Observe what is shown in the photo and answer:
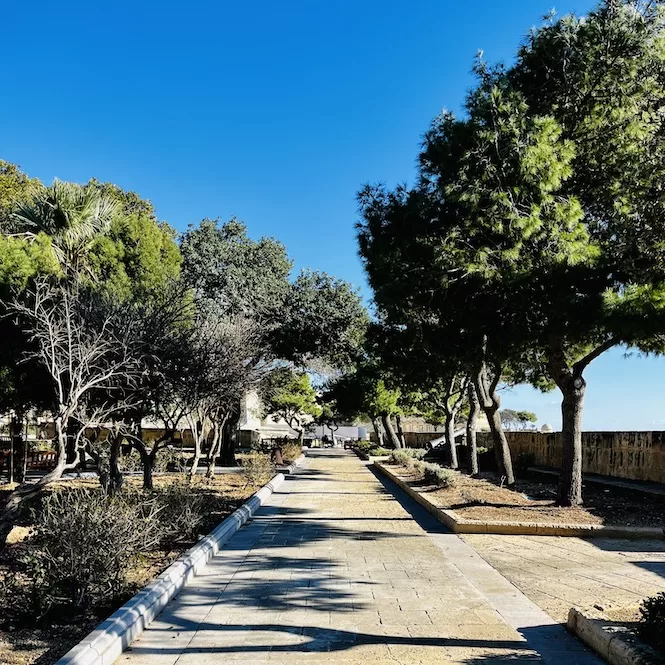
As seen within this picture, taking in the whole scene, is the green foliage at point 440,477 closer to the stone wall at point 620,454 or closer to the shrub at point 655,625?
the stone wall at point 620,454

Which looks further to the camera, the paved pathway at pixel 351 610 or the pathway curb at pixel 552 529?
the pathway curb at pixel 552 529

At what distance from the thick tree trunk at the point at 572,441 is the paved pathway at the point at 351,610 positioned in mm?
2993

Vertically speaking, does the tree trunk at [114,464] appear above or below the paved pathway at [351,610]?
above

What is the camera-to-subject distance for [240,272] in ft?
82.3

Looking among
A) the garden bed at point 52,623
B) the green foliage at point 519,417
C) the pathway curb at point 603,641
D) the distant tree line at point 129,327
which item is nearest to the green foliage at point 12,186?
the distant tree line at point 129,327

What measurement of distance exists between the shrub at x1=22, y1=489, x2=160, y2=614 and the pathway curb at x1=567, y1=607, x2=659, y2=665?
401 cm

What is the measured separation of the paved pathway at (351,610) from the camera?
15.7ft

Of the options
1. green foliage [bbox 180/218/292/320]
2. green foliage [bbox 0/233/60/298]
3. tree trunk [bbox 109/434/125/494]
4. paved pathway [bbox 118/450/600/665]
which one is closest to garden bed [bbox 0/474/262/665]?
paved pathway [bbox 118/450/600/665]

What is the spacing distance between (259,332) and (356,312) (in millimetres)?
3971

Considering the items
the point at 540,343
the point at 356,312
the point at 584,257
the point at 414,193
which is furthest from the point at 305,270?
the point at 584,257

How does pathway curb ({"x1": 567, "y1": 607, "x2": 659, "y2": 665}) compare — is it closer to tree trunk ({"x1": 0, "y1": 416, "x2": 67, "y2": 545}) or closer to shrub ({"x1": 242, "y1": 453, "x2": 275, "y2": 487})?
tree trunk ({"x1": 0, "y1": 416, "x2": 67, "y2": 545})

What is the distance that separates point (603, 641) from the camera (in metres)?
4.67

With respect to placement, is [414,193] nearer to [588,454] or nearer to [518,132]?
[518,132]

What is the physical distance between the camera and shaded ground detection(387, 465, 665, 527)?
10758 mm
